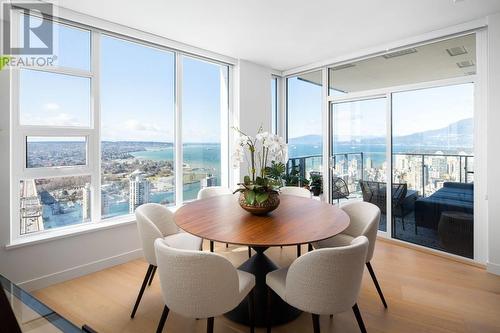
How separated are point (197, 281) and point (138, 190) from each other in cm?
246

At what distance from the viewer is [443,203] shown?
3.55 meters

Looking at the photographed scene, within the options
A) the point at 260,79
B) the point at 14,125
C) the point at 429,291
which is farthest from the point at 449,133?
the point at 14,125

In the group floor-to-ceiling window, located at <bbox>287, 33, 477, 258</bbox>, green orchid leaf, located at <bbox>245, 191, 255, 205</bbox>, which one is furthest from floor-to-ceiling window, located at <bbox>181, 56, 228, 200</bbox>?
green orchid leaf, located at <bbox>245, 191, 255, 205</bbox>

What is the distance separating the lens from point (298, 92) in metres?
5.27

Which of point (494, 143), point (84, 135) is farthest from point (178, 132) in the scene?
point (494, 143)

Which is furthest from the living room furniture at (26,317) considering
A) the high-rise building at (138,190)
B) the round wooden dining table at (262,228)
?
the high-rise building at (138,190)

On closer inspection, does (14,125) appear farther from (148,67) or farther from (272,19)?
(272,19)

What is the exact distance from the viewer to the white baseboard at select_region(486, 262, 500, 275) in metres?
2.96

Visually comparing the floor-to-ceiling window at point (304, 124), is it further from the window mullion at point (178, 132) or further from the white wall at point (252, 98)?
the window mullion at point (178, 132)

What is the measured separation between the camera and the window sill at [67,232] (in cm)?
261

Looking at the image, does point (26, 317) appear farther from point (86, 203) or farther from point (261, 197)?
point (86, 203)

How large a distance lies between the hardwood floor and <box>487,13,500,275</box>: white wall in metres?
0.30

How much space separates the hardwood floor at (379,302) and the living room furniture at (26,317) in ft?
2.88

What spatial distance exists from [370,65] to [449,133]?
1489 mm
